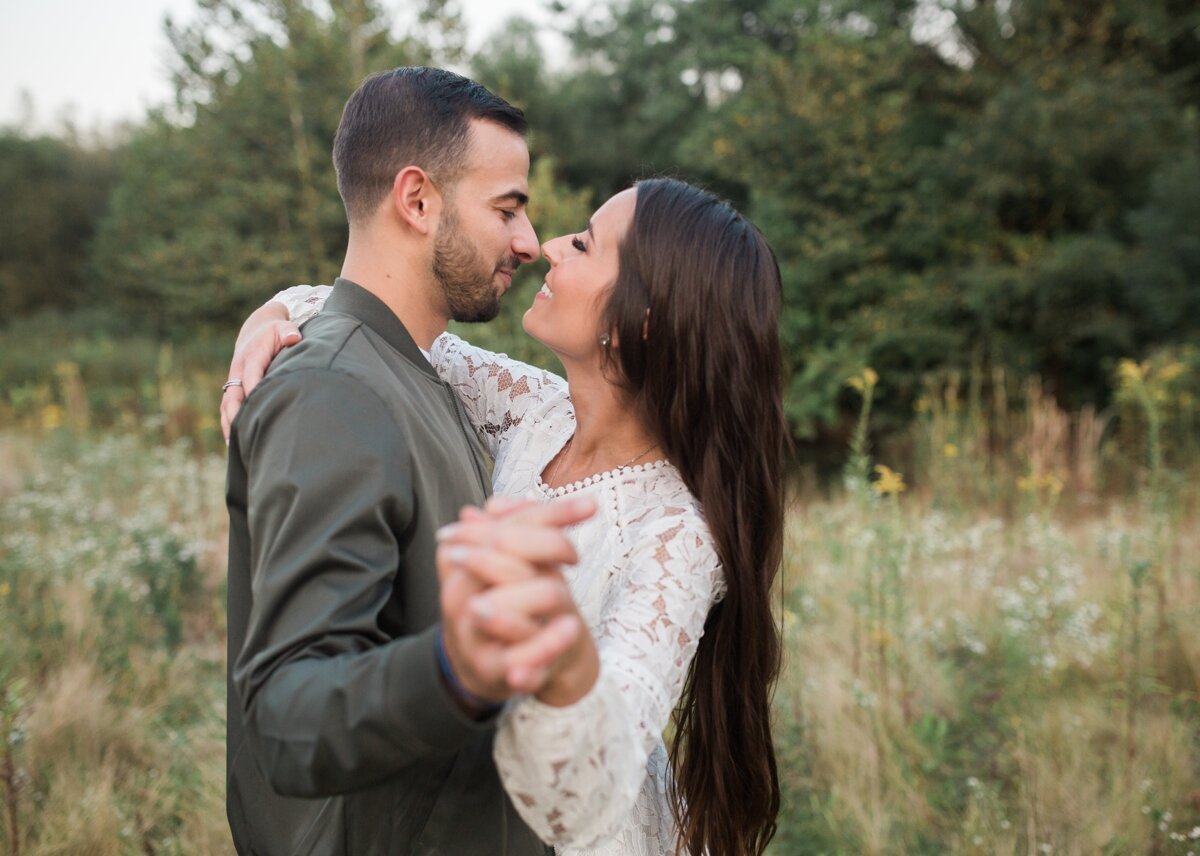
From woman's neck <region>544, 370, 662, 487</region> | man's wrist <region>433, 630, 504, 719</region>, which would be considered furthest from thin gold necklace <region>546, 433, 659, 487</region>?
man's wrist <region>433, 630, 504, 719</region>

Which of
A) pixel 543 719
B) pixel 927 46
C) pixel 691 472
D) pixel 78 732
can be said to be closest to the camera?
pixel 543 719

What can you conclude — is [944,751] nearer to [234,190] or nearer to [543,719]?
[543,719]

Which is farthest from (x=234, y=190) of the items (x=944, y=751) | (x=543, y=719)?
(x=543, y=719)

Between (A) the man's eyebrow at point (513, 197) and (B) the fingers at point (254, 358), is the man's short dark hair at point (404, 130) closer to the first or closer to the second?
(A) the man's eyebrow at point (513, 197)

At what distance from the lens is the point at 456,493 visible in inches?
57.2

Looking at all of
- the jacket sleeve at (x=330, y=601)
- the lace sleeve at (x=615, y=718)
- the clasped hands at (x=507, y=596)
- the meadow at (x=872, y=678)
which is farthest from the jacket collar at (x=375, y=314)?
the meadow at (x=872, y=678)

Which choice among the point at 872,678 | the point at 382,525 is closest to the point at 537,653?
the point at 382,525

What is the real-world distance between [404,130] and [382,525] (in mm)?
951

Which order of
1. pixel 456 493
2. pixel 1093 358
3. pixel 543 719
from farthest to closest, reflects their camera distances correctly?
pixel 1093 358 < pixel 456 493 < pixel 543 719

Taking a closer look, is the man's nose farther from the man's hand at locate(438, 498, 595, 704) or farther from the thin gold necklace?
the man's hand at locate(438, 498, 595, 704)

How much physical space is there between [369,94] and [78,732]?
275cm

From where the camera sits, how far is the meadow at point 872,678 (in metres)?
2.99

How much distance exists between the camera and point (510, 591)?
0.92m

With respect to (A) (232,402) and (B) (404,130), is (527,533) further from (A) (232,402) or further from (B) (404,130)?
(B) (404,130)
